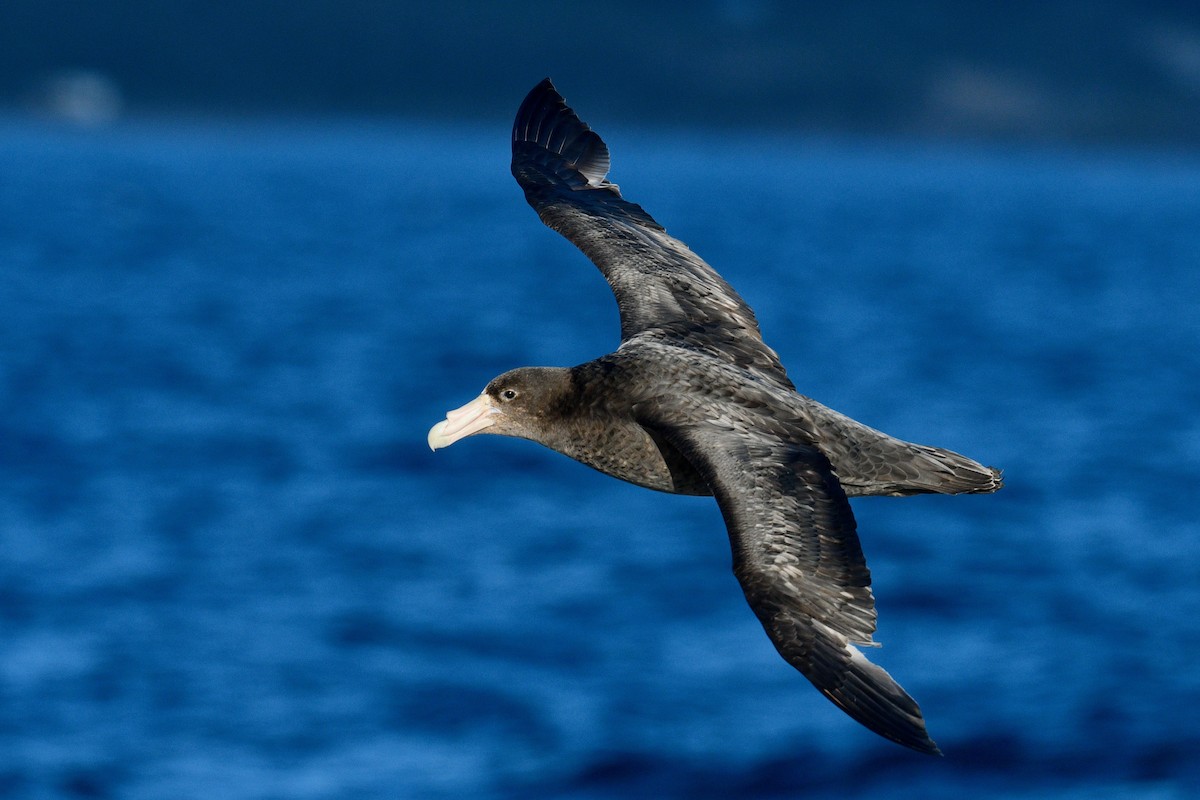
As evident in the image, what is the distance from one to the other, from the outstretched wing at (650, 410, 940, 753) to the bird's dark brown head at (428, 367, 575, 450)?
4.40 ft

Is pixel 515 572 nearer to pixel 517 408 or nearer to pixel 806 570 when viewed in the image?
pixel 517 408

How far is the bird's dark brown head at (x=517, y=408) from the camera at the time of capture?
10.2 metres

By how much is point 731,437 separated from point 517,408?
5.51 ft

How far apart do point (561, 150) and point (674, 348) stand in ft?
10.2

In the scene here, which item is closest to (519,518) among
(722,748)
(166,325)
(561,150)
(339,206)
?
(722,748)

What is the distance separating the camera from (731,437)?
9195 mm

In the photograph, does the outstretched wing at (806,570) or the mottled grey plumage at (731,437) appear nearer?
the outstretched wing at (806,570)

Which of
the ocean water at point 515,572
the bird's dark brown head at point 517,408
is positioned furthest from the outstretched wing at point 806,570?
→ the ocean water at point 515,572

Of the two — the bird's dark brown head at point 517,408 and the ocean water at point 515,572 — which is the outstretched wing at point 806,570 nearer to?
the bird's dark brown head at point 517,408

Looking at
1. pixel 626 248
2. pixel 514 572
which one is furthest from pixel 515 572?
pixel 626 248

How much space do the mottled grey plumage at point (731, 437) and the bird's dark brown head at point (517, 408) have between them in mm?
10

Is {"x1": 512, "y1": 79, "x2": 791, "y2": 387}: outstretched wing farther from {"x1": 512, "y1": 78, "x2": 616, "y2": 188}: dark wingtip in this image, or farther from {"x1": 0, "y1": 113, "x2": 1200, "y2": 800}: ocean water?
{"x1": 0, "y1": 113, "x2": 1200, "y2": 800}: ocean water

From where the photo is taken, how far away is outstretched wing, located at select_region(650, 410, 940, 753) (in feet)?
27.1

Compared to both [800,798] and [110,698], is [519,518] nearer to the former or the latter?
[110,698]
